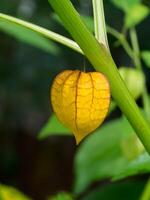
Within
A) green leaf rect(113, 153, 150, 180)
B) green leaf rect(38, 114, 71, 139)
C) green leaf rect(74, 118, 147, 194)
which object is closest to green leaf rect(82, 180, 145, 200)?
green leaf rect(74, 118, 147, 194)

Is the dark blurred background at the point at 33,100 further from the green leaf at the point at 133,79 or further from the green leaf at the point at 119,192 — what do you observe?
the green leaf at the point at 133,79

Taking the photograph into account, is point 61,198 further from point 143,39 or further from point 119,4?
point 143,39

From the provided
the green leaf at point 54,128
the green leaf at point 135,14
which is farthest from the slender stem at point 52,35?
the green leaf at point 135,14

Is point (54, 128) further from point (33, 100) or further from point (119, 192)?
point (33, 100)

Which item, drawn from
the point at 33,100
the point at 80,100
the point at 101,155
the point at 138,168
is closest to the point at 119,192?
the point at 101,155

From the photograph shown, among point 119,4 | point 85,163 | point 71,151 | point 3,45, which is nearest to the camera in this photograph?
point 119,4

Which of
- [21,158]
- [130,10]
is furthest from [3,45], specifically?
[130,10]
